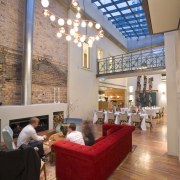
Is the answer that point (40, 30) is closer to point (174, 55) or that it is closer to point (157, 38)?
point (174, 55)

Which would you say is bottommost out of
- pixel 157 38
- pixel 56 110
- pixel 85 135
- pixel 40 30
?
pixel 85 135

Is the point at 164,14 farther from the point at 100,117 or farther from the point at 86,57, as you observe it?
the point at 86,57

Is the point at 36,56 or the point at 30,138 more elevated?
the point at 36,56

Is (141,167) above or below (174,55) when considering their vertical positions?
below

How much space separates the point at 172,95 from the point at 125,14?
308 inches

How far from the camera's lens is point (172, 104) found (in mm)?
4355

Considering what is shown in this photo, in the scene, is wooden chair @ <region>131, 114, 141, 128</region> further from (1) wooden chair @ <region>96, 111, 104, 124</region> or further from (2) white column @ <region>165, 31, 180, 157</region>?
(2) white column @ <region>165, 31, 180, 157</region>

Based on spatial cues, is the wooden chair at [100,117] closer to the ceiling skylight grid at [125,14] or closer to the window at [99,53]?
the window at [99,53]

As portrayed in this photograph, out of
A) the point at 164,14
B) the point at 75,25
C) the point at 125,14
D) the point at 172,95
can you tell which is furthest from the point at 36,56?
the point at 125,14

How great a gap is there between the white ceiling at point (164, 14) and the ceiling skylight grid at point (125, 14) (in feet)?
17.9

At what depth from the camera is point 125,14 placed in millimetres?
10391

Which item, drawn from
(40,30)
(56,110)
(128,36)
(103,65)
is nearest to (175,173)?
(56,110)

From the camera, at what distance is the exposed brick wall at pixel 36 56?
5457mm

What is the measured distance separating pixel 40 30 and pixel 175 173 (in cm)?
665
